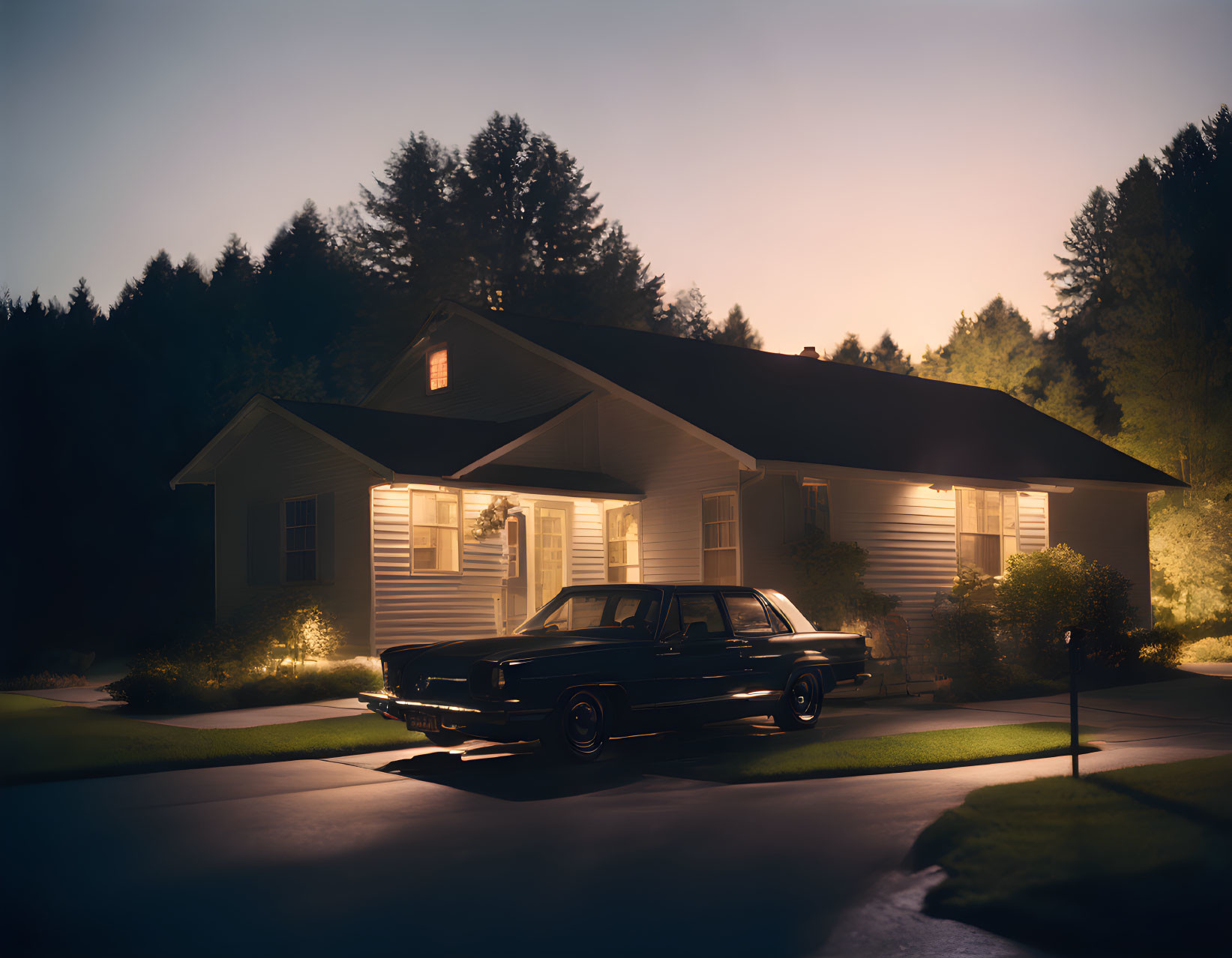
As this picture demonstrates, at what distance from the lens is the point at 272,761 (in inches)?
452

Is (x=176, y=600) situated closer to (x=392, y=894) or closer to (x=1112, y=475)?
(x=1112, y=475)

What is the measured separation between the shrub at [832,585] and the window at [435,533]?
18.3ft

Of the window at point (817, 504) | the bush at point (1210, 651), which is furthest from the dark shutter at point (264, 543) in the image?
the bush at point (1210, 651)

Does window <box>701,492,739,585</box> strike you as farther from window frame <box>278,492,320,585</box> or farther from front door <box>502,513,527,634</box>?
window frame <box>278,492,320,585</box>

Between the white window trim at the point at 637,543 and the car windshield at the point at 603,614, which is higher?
the white window trim at the point at 637,543

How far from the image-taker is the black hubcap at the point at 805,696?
42.7 feet

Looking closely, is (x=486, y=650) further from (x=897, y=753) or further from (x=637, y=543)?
(x=637, y=543)

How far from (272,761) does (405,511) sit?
8240 mm

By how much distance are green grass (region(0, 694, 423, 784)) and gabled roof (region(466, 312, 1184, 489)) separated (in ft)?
25.0

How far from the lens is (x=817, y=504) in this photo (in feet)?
64.9

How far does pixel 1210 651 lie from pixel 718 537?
10.9m

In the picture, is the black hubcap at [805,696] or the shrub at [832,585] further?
the shrub at [832,585]

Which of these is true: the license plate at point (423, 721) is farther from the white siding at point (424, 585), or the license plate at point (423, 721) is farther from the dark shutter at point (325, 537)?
the dark shutter at point (325, 537)

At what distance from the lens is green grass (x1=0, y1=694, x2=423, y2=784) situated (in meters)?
10.9
